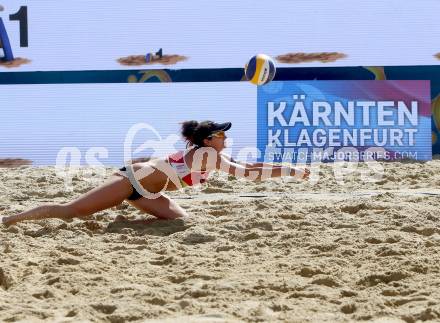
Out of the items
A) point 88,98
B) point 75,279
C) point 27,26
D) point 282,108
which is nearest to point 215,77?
point 282,108

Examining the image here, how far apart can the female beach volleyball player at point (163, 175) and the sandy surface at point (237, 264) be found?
0.13 m

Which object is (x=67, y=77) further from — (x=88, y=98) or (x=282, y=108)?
(x=282, y=108)

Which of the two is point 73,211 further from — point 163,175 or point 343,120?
point 343,120

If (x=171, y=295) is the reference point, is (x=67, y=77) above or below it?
above

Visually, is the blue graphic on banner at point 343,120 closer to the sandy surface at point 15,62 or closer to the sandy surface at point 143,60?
the sandy surface at point 143,60

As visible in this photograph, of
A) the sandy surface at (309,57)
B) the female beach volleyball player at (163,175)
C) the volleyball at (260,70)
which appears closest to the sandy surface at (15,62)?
the sandy surface at (309,57)

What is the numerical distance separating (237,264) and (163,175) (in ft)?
4.95

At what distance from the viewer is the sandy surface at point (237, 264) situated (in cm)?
305

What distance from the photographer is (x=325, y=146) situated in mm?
11273

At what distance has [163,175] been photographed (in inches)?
205

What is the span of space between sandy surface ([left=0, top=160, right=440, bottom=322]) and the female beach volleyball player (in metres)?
0.13

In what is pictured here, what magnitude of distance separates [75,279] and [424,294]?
67.1 inches

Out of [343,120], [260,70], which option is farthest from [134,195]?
[343,120]

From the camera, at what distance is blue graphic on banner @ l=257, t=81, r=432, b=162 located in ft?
36.8
